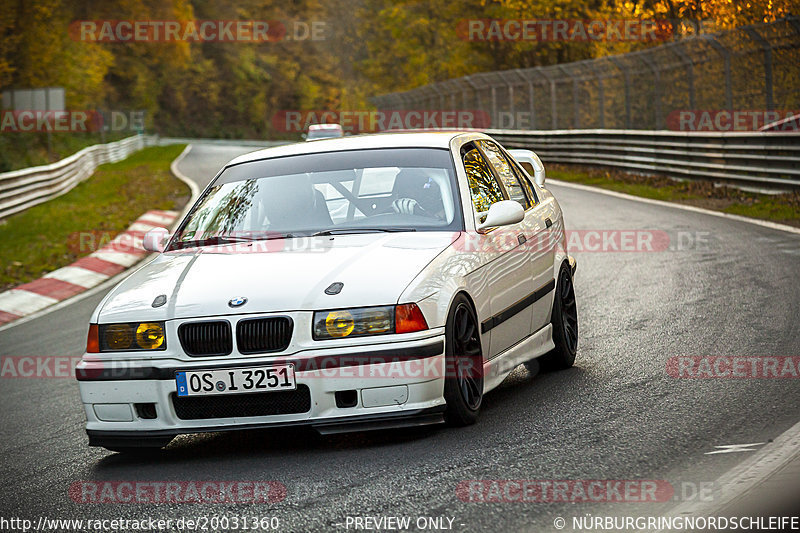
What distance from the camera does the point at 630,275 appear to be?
11.3 m

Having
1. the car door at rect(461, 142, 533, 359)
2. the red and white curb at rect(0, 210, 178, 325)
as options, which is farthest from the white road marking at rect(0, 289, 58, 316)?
the car door at rect(461, 142, 533, 359)

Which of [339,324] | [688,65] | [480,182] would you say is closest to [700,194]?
[688,65]

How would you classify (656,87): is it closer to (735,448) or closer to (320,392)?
(735,448)

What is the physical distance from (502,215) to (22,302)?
9.09m

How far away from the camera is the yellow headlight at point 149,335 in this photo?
5414 millimetres

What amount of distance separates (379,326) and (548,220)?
100 inches

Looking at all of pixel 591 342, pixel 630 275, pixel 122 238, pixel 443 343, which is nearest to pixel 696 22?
pixel 122 238

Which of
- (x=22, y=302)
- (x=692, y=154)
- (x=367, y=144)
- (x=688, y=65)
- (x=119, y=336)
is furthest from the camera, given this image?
(x=688, y=65)

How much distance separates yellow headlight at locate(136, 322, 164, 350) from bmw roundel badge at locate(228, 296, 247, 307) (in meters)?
0.36

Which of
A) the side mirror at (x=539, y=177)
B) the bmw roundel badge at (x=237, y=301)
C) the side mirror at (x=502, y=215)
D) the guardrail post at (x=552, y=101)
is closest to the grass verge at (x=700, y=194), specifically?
the guardrail post at (x=552, y=101)

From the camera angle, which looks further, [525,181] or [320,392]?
[525,181]

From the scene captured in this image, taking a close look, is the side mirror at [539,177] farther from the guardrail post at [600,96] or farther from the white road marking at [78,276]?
the guardrail post at [600,96]

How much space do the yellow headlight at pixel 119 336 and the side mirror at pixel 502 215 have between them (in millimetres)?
1976

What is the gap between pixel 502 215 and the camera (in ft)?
20.4
